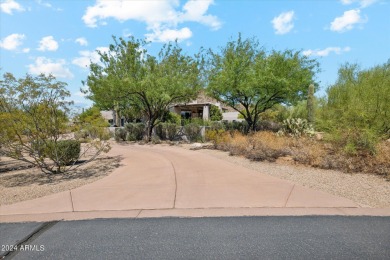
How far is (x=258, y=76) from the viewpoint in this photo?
15531 mm

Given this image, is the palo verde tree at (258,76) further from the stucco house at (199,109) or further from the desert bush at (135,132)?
the stucco house at (199,109)

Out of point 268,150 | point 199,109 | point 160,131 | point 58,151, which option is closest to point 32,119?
point 58,151

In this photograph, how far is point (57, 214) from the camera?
5.21m

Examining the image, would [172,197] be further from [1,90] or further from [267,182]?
[1,90]

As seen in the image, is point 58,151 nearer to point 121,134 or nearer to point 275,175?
point 275,175

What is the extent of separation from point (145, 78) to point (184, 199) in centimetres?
1188

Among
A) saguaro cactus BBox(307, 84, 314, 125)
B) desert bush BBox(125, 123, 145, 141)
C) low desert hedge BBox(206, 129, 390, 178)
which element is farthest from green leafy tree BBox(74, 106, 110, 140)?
saguaro cactus BBox(307, 84, 314, 125)

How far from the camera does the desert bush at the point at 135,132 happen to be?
67.9 ft

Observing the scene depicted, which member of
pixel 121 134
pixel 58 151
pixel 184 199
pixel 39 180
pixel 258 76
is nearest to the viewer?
pixel 184 199

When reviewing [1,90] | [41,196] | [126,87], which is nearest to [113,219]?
[41,196]

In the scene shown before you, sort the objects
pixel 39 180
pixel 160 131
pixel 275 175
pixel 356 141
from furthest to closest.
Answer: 1. pixel 160 131
2. pixel 356 141
3. pixel 39 180
4. pixel 275 175

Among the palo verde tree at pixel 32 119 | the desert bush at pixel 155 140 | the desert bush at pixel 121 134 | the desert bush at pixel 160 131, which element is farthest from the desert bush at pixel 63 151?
the desert bush at pixel 121 134

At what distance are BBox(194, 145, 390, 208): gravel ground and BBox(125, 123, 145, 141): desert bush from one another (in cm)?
1290

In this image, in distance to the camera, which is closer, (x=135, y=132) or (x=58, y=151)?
(x=58, y=151)
